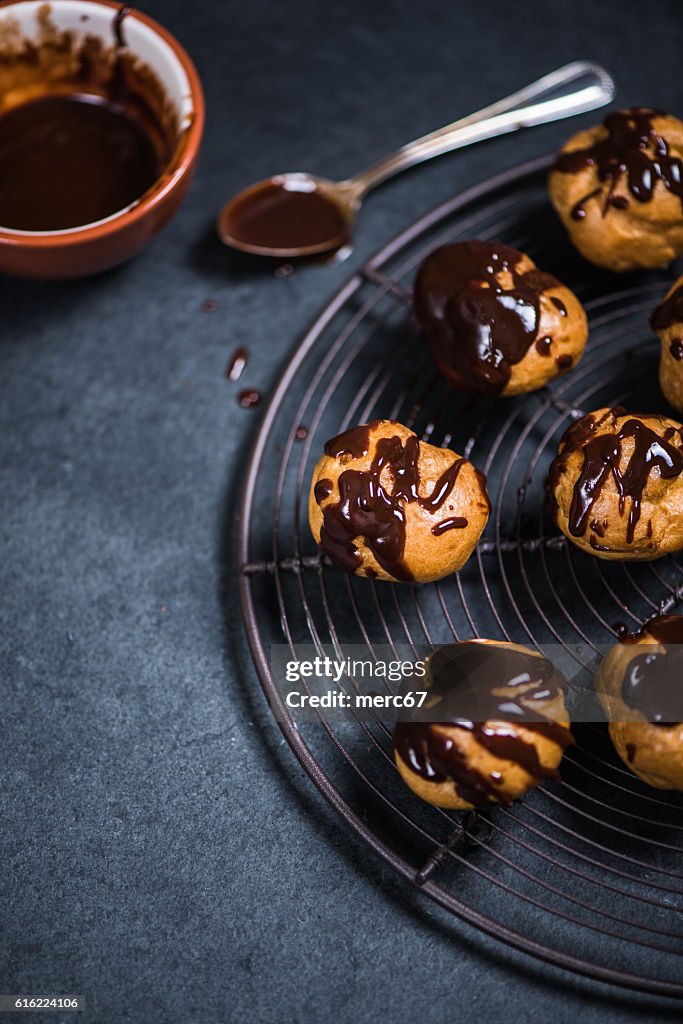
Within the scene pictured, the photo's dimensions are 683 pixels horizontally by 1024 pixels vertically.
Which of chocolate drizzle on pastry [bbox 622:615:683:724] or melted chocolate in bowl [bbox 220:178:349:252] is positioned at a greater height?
melted chocolate in bowl [bbox 220:178:349:252]

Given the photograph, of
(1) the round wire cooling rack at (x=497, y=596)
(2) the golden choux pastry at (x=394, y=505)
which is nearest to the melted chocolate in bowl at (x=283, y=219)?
(1) the round wire cooling rack at (x=497, y=596)

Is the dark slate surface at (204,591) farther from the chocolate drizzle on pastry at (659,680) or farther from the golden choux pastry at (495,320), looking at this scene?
the chocolate drizzle on pastry at (659,680)

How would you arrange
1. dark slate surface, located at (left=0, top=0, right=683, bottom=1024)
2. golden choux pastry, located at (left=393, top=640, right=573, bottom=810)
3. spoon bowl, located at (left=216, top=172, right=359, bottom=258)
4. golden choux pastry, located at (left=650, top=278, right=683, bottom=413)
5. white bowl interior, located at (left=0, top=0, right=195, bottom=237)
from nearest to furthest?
golden choux pastry, located at (left=393, top=640, right=573, bottom=810)
dark slate surface, located at (left=0, top=0, right=683, bottom=1024)
golden choux pastry, located at (left=650, top=278, right=683, bottom=413)
white bowl interior, located at (left=0, top=0, right=195, bottom=237)
spoon bowl, located at (left=216, top=172, right=359, bottom=258)

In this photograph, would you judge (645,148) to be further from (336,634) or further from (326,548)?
(336,634)

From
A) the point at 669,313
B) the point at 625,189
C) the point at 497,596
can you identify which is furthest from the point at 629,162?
the point at 497,596

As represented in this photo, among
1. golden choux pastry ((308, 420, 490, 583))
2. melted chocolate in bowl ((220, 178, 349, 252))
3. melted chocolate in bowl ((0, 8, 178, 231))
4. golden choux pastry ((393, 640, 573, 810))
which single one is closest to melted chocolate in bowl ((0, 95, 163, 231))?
melted chocolate in bowl ((0, 8, 178, 231))

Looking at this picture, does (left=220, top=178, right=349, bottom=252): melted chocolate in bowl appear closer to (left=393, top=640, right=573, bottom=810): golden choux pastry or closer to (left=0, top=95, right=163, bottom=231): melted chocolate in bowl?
(left=0, top=95, right=163, bottom=231): melted chocolate in bowl

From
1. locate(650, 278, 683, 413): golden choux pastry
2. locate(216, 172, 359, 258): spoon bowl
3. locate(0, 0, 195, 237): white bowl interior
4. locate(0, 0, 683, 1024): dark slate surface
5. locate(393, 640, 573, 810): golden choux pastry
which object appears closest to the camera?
locate(393, 640, 573, 810): golden choux pastry

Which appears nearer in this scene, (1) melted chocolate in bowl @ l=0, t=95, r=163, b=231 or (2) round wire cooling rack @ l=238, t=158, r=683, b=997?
(2) round wire cooling rack @ l=238, t=158, r=683, b=997
